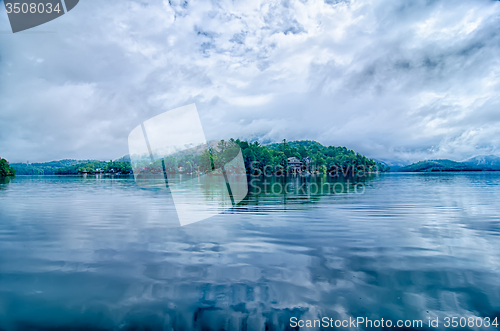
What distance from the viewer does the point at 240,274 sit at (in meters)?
6.85

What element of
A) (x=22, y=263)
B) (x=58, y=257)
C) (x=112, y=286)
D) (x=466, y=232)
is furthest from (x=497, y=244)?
(x=22, y=263)

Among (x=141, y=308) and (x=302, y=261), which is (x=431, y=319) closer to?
(x=302, y=261)

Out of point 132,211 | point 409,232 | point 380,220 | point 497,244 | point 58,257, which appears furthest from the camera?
point 132,211

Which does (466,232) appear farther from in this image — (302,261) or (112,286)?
(112,286)

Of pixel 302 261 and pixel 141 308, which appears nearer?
pixel 141 308

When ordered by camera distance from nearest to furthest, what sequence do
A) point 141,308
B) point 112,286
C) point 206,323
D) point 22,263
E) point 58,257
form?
point 206,323
point 141,308
point 112,286
point 22,263
point 58,257

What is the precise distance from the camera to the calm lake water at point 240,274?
509 cm

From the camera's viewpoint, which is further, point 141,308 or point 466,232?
point 466,232

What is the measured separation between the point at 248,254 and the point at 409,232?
6.99 meters

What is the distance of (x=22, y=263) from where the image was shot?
7754mm

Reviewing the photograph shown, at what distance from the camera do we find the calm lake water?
5.09 metres

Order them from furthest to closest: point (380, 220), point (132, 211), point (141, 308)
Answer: point (132, 211) < point (380, 220) < point (141, 308)

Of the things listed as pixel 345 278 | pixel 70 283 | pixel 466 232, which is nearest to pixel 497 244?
pixel 466 232

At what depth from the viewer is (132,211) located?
17312 mm
